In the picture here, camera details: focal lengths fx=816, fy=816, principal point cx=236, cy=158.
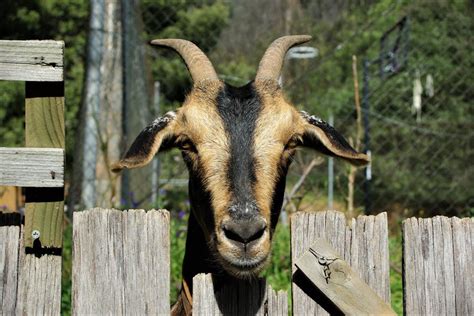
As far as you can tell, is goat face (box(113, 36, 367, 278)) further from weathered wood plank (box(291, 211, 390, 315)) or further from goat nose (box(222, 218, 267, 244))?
weathered wood plank (box(291, 211, 390, 315))

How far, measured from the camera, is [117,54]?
8.75 meters

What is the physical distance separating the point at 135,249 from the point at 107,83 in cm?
583

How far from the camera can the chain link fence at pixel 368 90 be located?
9.77 meters

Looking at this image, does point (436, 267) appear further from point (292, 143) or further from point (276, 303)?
point (292, 143)

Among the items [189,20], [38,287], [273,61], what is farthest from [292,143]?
[189,20]

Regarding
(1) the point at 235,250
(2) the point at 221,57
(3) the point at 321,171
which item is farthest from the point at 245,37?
(1) the point at 235,250

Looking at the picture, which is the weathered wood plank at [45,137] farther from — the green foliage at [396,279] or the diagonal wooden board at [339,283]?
the green foliage at [396,279]

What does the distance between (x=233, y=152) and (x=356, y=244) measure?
1.12 m

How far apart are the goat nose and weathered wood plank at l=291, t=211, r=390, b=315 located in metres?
0.40

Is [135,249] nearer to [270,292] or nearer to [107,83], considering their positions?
[270,292]

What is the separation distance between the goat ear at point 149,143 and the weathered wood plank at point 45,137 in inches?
22.2

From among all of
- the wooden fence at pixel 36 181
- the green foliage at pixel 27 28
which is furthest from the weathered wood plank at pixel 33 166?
the green foliage at pixel 27 28

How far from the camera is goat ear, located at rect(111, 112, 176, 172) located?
12.7 feet

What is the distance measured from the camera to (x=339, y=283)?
3.10 meters
